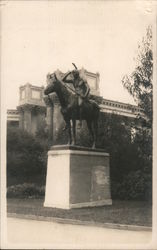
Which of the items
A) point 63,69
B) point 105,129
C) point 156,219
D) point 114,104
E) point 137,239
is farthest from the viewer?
point 105,129

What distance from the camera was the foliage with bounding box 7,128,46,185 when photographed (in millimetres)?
14031

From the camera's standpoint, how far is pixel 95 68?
A: 11.2 m

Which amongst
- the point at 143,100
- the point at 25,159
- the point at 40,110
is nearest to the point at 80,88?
the point at 143,100

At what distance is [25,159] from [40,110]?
189cm

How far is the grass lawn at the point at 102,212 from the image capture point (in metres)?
9.99

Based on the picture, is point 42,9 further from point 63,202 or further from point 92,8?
point 63,202

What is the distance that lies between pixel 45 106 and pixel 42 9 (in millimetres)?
4698

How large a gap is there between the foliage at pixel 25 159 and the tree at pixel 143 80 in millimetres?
3722

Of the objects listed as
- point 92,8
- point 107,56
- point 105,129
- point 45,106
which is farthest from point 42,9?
point 105,129

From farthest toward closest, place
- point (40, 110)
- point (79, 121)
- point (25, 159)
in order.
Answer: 1. point (25, 159)
2. point (40, 110)
3. point (79, 121)

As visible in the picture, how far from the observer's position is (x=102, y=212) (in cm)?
1136

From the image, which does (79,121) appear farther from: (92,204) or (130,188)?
(130,188)

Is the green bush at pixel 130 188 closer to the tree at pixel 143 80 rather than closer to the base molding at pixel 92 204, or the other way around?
the base molding at pixel 92 204

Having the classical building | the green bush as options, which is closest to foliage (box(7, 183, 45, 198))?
the classical building
